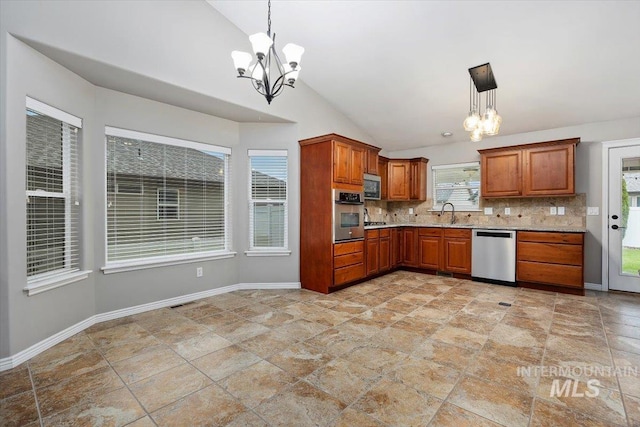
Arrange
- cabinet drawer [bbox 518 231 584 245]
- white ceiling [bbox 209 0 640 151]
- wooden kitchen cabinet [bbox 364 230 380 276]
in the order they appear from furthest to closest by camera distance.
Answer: wooden kitchen cabinet [bbox 364 230 380 276]
cabinet drawer [bbox 518 231 584 245]
white ceiling [bbox 209 0 640 151]

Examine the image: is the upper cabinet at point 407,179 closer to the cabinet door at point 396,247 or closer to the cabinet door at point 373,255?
the cabinet door at point 396,247

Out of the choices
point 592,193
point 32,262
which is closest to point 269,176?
point 32,262

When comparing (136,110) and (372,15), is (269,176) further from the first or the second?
(372,15)

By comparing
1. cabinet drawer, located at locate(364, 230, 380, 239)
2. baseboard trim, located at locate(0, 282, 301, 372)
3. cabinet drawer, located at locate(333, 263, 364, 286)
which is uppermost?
cabinet drawer, located at locate(364, 230, 380, 239)

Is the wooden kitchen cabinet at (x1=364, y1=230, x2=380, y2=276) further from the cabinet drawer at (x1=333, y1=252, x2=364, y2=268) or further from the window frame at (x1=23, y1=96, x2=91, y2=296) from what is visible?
the window frame at (x1=23, y1=96, x2=91, y2=296)

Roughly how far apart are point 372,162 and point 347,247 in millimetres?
1710

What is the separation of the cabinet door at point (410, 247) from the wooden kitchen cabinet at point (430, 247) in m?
0.08

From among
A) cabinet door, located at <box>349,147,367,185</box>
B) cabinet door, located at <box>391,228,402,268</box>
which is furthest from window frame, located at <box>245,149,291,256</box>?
cabinet door, located at <box>391,228,402,268</box>

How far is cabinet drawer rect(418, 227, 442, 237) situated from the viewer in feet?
17.6

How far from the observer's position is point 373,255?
16.5ft

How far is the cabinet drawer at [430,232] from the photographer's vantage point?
5.35 metres

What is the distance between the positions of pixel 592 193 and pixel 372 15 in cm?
415

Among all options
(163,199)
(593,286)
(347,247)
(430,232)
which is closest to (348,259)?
(347,247)

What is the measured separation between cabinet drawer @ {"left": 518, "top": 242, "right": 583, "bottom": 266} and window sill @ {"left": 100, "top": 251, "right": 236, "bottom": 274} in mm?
4416
